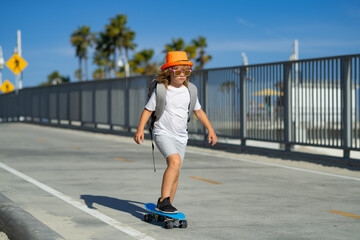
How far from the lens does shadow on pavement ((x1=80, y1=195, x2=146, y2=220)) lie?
291 inches

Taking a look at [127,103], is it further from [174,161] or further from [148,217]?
[174,161]

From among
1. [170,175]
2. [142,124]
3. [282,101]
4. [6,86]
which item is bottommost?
[170,175]

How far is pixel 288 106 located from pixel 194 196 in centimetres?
684

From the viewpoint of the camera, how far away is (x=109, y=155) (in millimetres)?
15227

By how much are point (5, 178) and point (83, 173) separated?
4.87 ft

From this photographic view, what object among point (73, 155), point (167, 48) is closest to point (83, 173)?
point (73, 155)

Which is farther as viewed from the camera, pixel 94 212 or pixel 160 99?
pixel 94 212

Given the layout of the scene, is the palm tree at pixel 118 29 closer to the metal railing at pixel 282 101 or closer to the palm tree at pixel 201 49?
the palm tree at pixel 201 49

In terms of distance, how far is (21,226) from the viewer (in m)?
5.80

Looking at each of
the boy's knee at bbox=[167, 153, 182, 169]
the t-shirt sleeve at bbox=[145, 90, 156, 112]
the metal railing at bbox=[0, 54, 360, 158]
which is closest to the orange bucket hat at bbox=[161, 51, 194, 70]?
the t-shirt sleeve at bbox=[145, 90, 156, 112]

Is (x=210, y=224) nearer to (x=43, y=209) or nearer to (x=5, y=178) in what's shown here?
(x=43, y=209)

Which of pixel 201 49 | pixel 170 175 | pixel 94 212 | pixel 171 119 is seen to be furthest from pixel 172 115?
pixel 201 49

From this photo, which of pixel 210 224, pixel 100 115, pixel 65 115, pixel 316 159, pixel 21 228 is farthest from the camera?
pixel 65 115

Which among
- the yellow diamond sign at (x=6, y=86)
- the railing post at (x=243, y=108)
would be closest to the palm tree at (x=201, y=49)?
the yellow diamond sign at (x=6, y=86)
